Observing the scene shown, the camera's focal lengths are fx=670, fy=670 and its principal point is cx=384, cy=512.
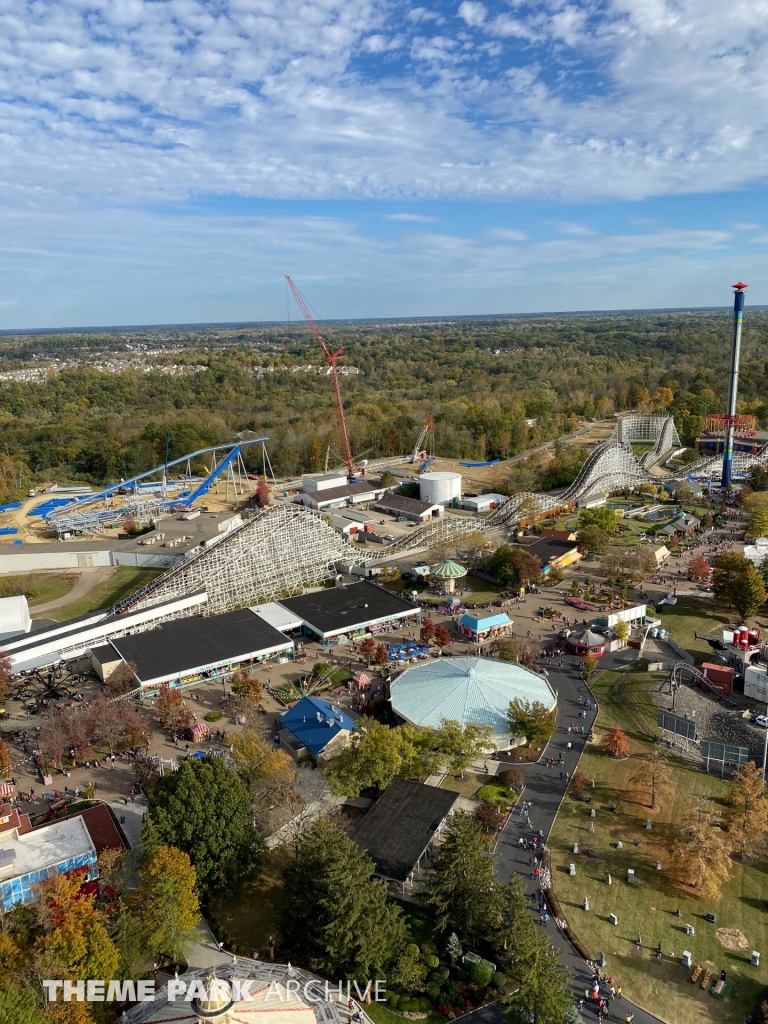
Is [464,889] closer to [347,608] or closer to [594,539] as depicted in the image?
[347,608]

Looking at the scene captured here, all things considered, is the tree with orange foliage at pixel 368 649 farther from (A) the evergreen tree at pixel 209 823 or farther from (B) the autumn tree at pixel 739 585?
(B) the autumn tree at pixel 739 585

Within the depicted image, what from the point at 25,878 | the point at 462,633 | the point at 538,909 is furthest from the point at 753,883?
the point at 25,878

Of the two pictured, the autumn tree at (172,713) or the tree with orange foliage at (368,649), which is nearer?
the autumn tree at (172,713)

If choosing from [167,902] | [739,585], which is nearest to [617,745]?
[739,585]

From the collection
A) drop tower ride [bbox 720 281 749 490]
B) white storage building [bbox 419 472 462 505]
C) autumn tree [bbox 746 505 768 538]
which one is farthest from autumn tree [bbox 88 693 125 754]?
drop tower ride [bbox 720 281 749 490]

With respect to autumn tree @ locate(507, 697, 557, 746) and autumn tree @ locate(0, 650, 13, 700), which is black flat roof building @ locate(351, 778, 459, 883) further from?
autumn tree @ locate(0, 650, 13, 700)

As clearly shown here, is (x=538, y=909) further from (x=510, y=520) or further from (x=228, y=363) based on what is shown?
(x=228, y=363)

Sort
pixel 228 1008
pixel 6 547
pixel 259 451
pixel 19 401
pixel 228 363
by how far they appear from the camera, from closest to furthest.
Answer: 1. pixel 228 1008
2. pixel 6 547
3. pixel 259 451
4. pixel 19 401
5. pixel 228 363

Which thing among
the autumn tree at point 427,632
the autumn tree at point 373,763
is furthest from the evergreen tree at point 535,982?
the autumn tree at point 427,632
